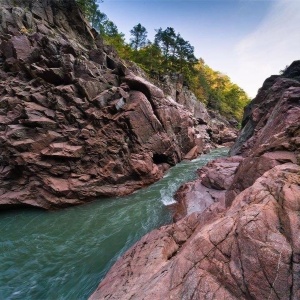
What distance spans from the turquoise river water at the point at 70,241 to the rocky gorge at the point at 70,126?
147cm

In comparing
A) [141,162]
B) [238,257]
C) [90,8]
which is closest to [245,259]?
[238,257]

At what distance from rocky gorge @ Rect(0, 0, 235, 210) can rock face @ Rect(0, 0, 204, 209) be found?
0.07m

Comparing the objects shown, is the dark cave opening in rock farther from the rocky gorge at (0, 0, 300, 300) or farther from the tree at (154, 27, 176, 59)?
the tree at (154, 27, 176, 59)

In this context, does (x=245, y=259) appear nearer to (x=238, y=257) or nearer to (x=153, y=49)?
(x=238, y=257)

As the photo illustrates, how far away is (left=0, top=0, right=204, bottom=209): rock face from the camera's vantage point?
14789 mm

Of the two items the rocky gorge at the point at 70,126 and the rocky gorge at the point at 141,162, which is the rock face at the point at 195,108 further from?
the rocky gorge at the point at 70,126

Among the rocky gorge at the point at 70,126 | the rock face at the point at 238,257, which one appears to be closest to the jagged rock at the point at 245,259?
the rock face at the point at 238,257

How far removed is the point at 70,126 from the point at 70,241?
875 centimetres

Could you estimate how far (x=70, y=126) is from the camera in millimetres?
16344

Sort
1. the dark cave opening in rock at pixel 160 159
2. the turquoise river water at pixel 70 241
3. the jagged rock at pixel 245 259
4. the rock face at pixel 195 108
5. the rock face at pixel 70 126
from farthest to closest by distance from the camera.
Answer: the rock face at pixel 195 108
the dark cave opening in rock at pixel 160 159
the rock face at pixel 70 126
the turquoise river water at pixel 70 241
the jagged rock at pixel 245 259

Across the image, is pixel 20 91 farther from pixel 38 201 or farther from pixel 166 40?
pixel 166 40

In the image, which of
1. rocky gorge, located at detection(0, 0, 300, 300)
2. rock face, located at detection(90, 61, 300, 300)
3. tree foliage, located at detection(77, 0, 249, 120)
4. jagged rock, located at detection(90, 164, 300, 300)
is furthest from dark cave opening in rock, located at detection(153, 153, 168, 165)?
tree foliage, located at detection(77, 0, 249, 120)

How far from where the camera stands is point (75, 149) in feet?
50.7

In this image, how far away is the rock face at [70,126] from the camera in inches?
582
